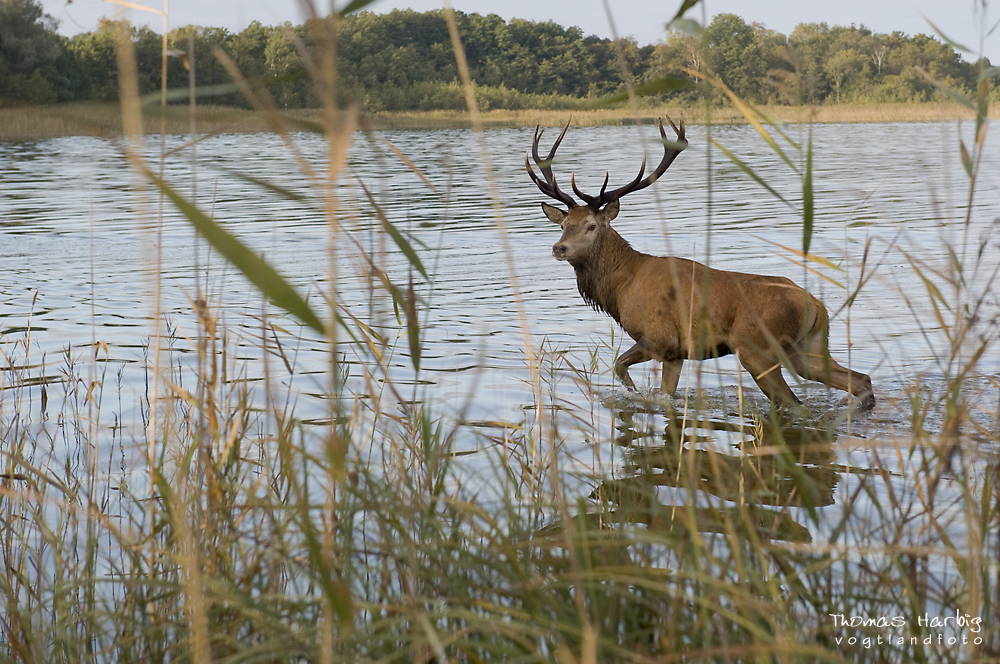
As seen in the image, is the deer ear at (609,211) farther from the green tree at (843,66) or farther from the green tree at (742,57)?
the green tree at (843,66)

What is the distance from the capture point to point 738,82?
167 inches

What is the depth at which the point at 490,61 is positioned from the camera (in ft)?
296

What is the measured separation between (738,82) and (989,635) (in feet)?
8.99

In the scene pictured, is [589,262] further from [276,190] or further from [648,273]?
[276,190]

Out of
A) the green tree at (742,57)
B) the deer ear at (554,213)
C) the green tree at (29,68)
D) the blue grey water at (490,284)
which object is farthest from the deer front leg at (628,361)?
the green tree at (29,68)

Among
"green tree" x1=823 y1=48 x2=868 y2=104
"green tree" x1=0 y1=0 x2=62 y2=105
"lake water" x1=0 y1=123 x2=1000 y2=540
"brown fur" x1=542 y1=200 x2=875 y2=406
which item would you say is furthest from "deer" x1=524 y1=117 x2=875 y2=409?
"green tree" x1=0 y1=0 x2=62 y2=105

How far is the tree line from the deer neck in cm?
112

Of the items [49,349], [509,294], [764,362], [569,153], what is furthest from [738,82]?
[569,153]

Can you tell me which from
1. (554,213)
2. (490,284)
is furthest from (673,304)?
(490,284)

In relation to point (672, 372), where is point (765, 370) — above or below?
above

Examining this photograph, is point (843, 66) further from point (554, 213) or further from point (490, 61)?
point (490, 61)

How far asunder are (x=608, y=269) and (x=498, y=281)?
4.70 metres

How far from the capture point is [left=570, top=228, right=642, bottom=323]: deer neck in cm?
671

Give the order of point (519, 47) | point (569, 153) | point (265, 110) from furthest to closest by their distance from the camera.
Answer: point (519, 47) → point (569, 153) → point (265, 110)
